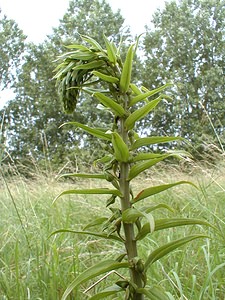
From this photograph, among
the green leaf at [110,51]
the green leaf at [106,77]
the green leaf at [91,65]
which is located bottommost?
the green leaf at [106,77]

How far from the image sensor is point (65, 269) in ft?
7.27

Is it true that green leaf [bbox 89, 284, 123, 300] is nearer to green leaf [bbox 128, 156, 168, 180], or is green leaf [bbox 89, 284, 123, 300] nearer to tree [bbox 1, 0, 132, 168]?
green leaf [bbox 128, 156, 168, 180]

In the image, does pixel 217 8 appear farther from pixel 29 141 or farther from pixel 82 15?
pixel 29 141

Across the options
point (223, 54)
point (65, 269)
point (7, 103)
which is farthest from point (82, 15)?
point (65, 269)

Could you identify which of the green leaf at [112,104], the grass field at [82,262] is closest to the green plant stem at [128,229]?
the green leaf at [112,104]

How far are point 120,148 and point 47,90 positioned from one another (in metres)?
21.5

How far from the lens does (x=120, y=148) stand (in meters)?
1.03

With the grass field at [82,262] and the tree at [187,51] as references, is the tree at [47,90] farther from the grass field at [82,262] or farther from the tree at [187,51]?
the grass field at [82,262]

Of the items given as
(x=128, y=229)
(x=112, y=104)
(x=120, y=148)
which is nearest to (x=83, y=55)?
(x=112, y=104)

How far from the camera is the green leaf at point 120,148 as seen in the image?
3.28 ft

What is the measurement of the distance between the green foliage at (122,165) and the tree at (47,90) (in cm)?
1940

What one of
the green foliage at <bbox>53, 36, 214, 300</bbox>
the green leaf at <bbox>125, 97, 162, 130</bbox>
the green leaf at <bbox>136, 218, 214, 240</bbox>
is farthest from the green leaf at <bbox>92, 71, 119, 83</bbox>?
the green leaf at <bbox>136, 218, 214, 240</bbox>

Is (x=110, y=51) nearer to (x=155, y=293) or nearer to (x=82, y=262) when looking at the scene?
(x=155, y=293)

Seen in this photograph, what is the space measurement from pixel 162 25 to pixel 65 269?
21.5 metres
